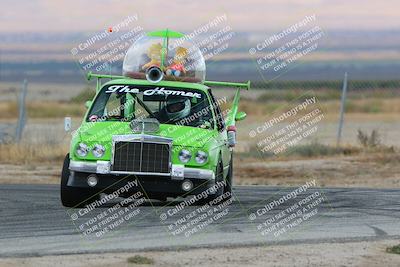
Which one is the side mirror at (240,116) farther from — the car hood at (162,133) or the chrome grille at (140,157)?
the chrome grille at (140,157)

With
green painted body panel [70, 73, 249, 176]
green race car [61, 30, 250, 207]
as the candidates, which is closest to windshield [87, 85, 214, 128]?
green race car [61, 30, 250, 207]

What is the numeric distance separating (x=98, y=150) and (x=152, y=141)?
27.1 inches

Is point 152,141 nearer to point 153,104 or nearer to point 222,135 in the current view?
point 153,104

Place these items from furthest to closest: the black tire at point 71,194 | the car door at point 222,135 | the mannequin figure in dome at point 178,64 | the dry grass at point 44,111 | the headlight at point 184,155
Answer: the dry grass at point 44,111 → the mannequin figure in dome at point 178,64 → the car door at point 222,135 → the black tire at point 71,194 → the headlight at point 184,155

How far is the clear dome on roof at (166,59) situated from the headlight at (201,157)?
2.41m

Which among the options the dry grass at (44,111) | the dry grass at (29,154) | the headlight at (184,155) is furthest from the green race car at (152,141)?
the dry grass at (44,111)

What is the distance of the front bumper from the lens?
15.1 metres

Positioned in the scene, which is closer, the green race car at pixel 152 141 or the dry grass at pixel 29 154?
the green race car at pixel 152 141

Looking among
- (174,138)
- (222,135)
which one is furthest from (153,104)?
(174,138)

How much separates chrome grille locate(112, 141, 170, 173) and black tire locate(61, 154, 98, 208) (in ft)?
2.41

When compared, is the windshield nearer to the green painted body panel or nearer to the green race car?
the green race car

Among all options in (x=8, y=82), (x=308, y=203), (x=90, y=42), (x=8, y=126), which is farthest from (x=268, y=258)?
(x=8, y=82)

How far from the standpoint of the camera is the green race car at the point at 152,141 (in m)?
15.2

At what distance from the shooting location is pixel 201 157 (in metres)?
15.4
